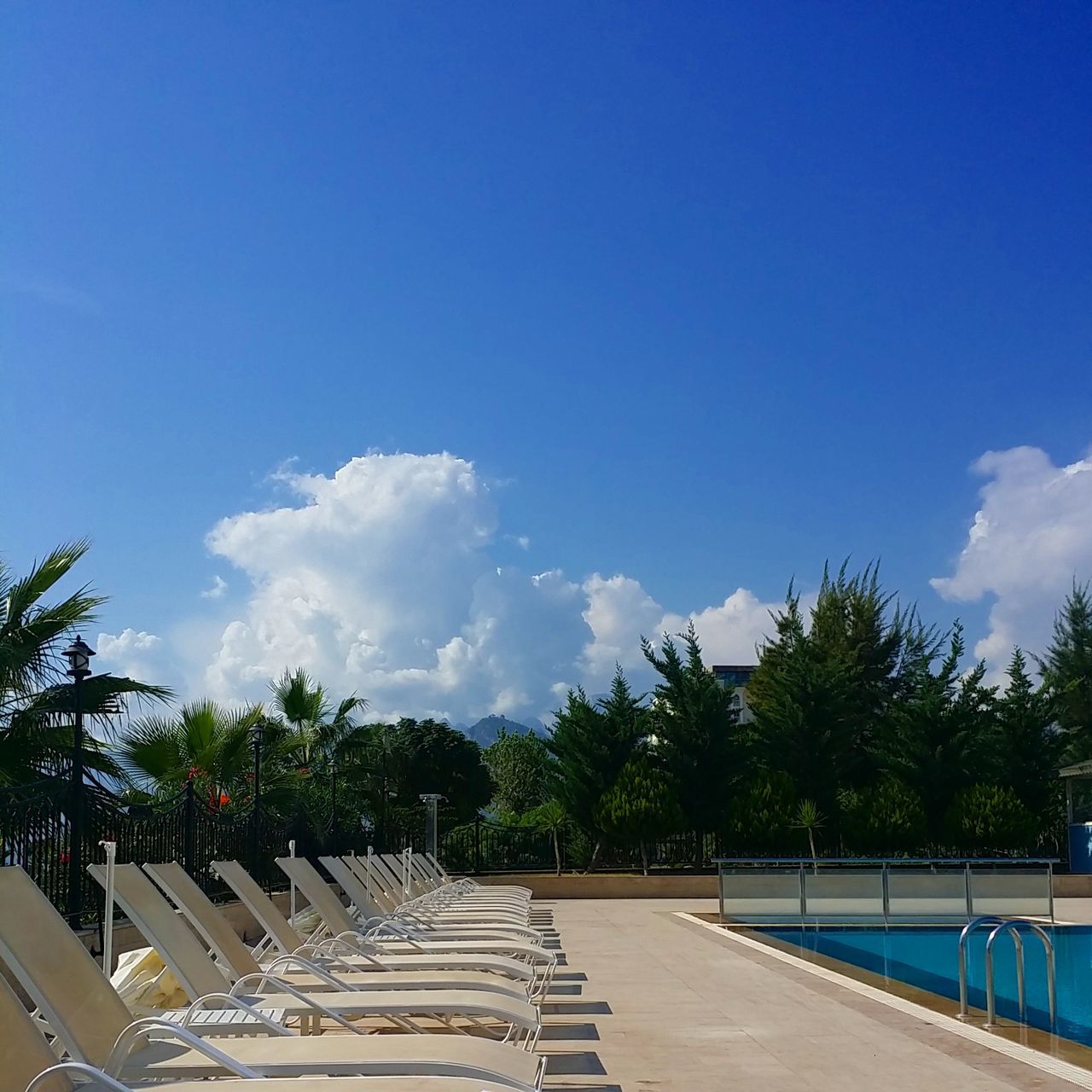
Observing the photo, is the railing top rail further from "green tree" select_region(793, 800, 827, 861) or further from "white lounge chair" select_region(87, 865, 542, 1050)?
"white lounge chair" select_region(87, 865, 542, 1050)

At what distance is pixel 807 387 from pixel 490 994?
1705 cm

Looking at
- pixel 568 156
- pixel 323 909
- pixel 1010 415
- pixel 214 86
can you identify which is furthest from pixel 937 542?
pixel 323 909

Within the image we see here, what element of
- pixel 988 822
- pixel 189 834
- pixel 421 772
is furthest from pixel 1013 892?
pixel 421 772

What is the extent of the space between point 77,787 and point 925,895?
10.2 meters

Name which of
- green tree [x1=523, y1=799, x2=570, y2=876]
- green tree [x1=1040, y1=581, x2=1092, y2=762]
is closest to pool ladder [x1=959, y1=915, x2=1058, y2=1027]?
green tree [x1=523, y1=799, x2=570, y2=876]

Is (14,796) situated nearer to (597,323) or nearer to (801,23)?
(801,23)

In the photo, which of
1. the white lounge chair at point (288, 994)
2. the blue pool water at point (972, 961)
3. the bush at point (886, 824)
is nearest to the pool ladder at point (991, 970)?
the blue pool water at point (972, 961)

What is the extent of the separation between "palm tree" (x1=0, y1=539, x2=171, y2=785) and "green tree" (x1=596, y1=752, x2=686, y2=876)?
14.3 meters

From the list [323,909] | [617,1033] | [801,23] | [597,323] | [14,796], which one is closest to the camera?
[617,1033]

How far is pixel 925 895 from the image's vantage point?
14883 mm

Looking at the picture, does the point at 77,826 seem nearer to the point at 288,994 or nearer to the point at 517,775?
the point at 288,994

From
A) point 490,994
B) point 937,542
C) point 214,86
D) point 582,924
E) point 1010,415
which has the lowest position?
point 582,924

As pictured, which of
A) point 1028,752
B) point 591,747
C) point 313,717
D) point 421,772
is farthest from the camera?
point 421,772

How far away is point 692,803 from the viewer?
25688 millimetres
